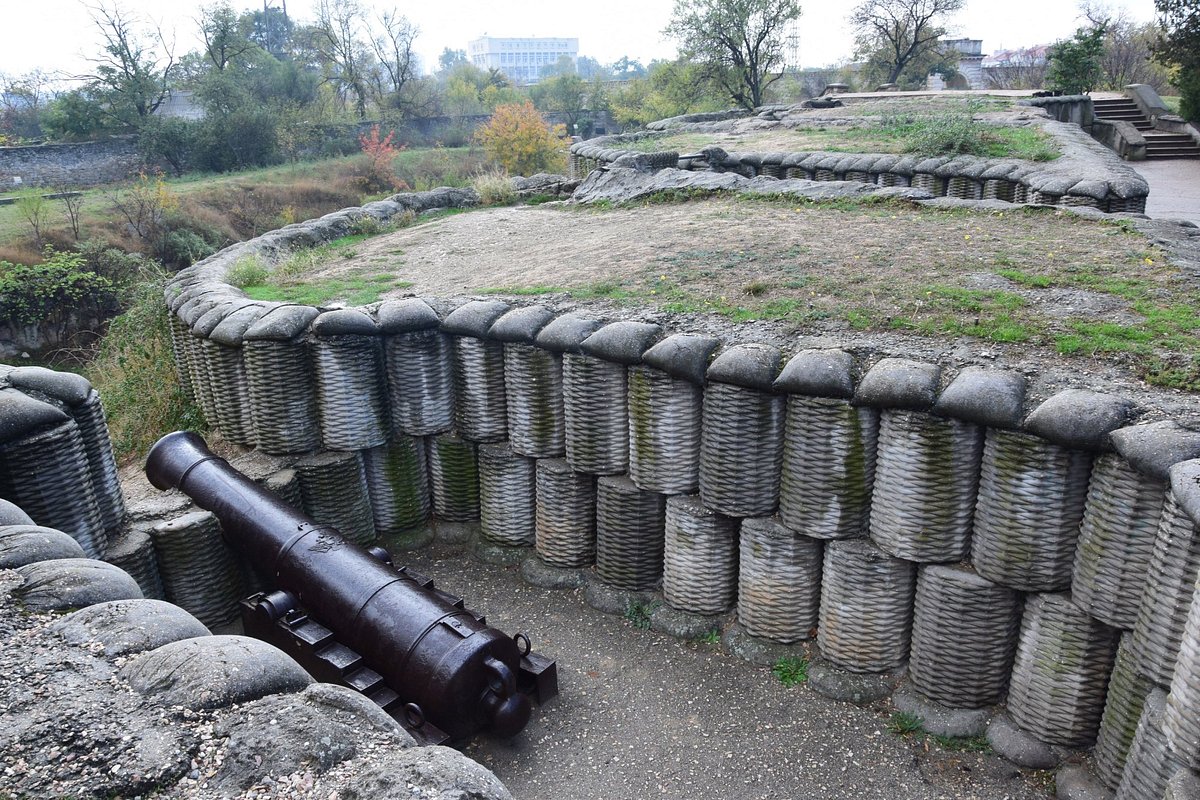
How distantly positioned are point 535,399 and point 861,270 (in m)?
2.95

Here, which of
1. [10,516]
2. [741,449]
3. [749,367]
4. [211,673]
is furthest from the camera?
[741,449]

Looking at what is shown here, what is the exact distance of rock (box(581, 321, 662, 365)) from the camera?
5852 millimetres

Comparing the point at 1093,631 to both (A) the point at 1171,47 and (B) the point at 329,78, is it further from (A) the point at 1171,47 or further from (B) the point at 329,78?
(B) the point at 329,78

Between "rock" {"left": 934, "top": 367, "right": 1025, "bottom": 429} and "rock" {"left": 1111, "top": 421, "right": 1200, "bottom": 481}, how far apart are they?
0.52m

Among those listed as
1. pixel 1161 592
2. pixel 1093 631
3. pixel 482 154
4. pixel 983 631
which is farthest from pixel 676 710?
pixel 482 154

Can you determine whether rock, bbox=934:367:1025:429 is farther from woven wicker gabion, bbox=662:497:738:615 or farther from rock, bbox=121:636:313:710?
rock, bbox=121:636:313:710

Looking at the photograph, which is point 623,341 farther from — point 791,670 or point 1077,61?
point 1077,61

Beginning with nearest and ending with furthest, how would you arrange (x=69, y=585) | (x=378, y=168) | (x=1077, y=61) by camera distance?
(x=69, y=585)
(x=1077, y=61)
(x=378, y=168)

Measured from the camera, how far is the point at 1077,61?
24.5 metres

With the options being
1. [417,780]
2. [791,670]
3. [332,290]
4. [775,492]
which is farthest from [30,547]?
[332,290]

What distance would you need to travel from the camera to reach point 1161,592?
12.9ft

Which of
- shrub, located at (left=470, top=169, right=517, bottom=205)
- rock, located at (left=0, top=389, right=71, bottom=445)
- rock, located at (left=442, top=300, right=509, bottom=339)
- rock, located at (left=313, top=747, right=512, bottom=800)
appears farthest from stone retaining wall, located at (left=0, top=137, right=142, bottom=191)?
rock, located at (left=313, top=747, right=512, bottom=800)

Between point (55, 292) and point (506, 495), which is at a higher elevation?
point (506, 495)

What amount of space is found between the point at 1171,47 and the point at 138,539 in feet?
81.4
